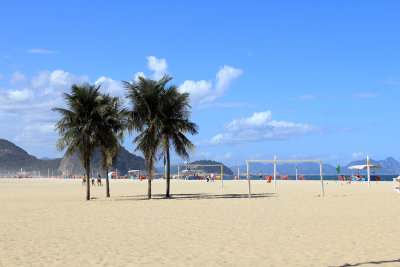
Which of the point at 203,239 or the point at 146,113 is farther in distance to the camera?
the point at 146,113

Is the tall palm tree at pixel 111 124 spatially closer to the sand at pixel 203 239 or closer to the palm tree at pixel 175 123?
the palm tree at pixel 175 123

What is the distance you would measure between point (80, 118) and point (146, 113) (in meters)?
3.55

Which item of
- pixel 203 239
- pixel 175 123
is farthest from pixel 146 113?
pixel 203 239

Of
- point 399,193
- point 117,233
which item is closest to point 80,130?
point 117,233

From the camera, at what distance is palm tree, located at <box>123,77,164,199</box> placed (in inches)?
925

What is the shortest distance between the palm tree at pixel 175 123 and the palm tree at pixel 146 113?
0.36 metres

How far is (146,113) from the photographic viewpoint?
23.9m

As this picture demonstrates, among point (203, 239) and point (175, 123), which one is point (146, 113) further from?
point (203, 239)

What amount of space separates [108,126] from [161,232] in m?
14.1

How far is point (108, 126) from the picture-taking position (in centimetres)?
2425

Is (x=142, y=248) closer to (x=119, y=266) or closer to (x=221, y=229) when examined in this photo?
(x=119, y=266)

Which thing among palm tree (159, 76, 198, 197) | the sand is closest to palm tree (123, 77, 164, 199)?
palm tree (159, 76, 198, 197)

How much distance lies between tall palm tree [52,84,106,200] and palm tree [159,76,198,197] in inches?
134

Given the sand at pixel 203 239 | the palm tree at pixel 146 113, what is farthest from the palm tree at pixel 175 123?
the sand at pixel 203 239
